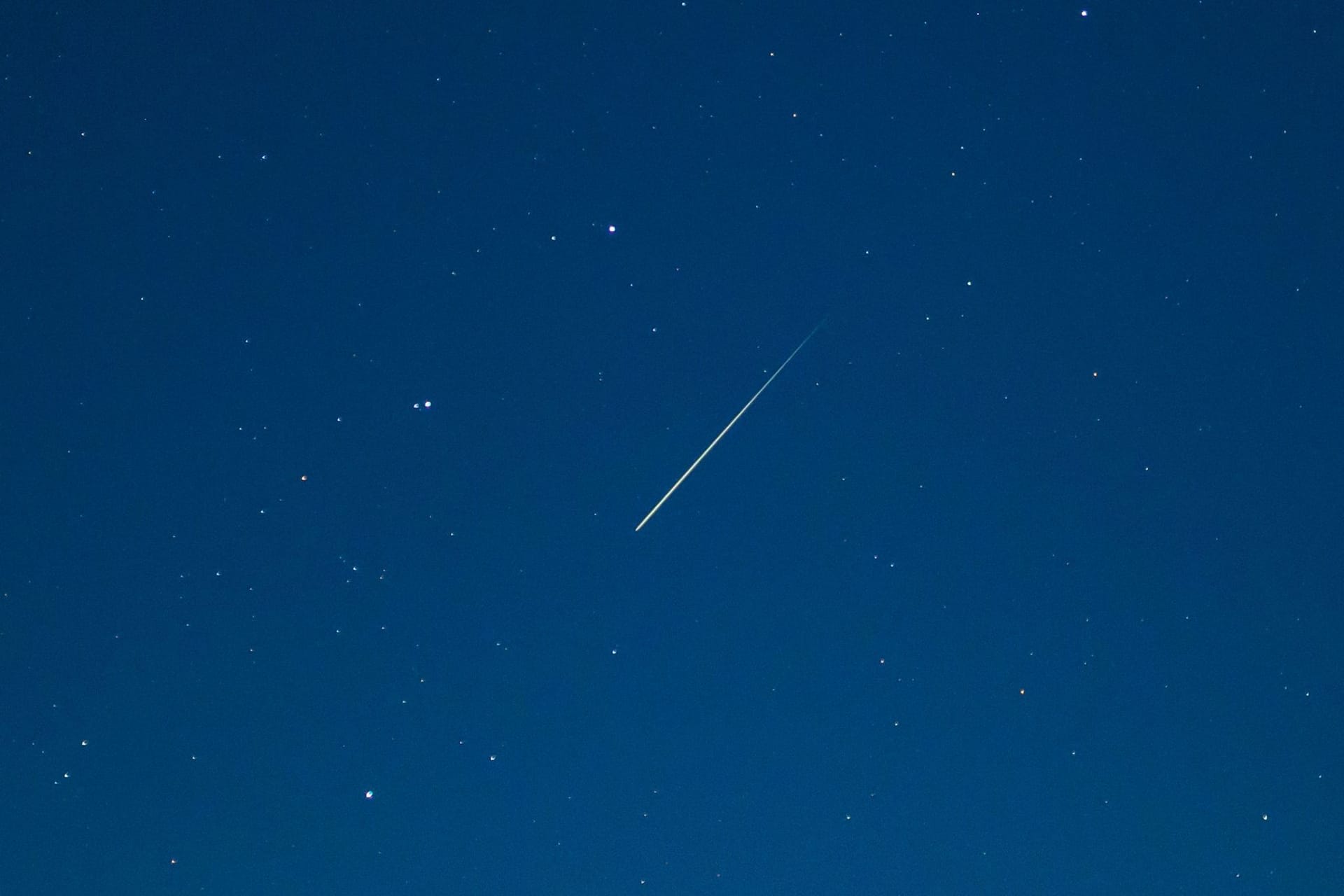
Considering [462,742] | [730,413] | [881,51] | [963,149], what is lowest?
[462,742]

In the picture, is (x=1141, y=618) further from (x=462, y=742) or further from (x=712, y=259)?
(x=462, y=742)

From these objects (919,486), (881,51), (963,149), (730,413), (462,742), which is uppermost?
(881,51)

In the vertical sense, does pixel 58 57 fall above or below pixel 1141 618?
above

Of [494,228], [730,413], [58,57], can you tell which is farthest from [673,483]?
[58,57]

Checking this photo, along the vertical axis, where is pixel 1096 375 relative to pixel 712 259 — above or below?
below

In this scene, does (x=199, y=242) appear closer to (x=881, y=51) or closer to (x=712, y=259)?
(x=712, y=259)

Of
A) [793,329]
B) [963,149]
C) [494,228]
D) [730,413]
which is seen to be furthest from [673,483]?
[963,149]

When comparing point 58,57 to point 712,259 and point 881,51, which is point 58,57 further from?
point 881,51
